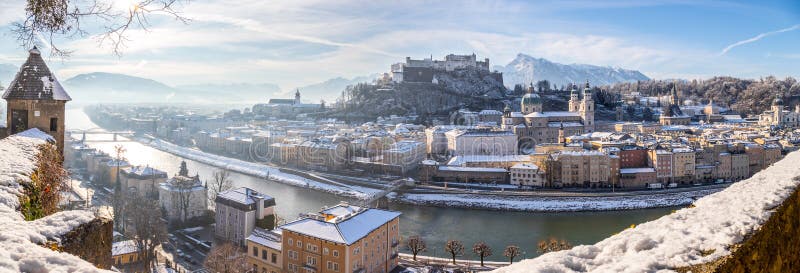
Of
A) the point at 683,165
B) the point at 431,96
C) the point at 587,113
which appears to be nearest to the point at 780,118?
the point at 587,113

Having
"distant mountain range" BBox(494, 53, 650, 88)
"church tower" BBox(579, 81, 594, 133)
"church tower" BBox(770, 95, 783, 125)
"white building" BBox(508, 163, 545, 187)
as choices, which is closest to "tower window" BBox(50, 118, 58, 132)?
"white building" BBox(508, 163, 545, 187)

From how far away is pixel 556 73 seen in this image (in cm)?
15162

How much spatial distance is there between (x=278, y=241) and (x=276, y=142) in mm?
18734

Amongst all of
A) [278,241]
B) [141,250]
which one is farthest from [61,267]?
[141,250]

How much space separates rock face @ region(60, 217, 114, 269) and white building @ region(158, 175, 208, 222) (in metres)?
11.0

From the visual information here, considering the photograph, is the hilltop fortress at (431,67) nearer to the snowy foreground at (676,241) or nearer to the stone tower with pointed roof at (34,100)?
the stone tower with pointed roof at (34,100)

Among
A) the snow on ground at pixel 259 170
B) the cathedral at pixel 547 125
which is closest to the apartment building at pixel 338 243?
the snow on ground at pixel 259 170

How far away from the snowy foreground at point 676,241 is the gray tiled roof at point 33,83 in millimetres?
3777

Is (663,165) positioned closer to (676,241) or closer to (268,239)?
(268,239)

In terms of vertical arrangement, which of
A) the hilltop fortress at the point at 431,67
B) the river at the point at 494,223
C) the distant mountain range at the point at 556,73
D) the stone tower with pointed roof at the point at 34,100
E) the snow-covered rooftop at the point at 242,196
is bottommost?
the river at the point at 494,223

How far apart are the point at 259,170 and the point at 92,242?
2006 cm

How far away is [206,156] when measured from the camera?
2669 centimetres

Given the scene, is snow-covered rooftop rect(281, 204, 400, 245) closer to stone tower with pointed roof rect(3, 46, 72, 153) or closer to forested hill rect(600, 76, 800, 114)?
stone tower with pointed roof rect(3, 46, 72, 153)

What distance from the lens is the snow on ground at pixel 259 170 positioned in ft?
55.6
